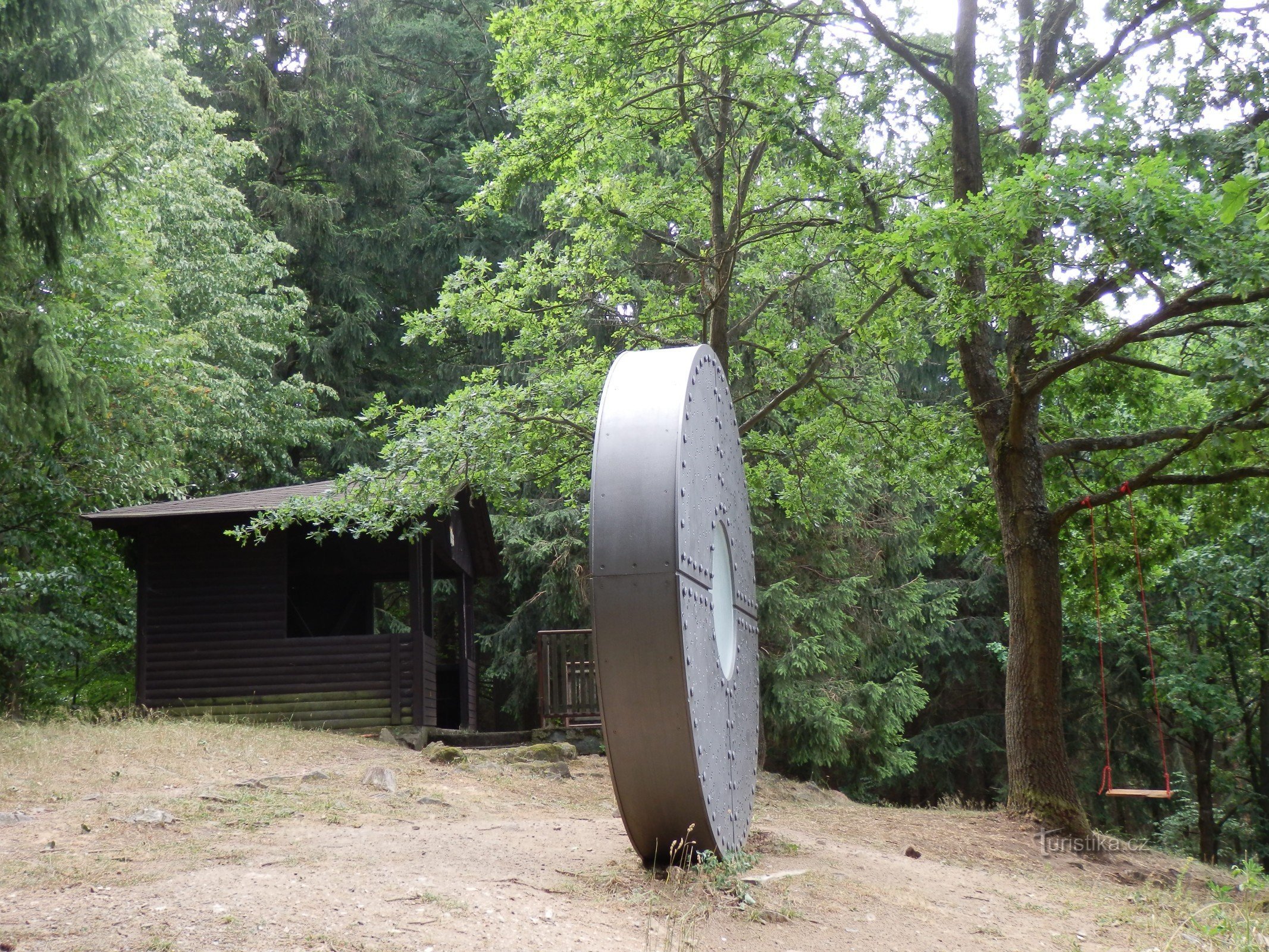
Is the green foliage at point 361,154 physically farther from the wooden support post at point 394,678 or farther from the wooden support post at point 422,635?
the wooden support post at point 394,678

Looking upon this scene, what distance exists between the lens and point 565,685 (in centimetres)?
1530

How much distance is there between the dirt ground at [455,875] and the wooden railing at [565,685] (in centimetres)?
475

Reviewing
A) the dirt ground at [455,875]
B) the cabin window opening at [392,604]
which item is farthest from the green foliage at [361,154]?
the dirt ground at [455,875]

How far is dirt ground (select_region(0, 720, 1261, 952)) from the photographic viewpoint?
4301 mm

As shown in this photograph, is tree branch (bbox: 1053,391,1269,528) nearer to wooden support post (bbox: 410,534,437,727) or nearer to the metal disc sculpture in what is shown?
the metal disc sculpture

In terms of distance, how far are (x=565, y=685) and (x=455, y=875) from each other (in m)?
10.0

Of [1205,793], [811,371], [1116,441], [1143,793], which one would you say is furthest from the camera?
[1205,793]

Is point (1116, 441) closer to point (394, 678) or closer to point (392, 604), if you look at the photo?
point (394, 678)

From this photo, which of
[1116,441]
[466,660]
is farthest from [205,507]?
[1116,441]

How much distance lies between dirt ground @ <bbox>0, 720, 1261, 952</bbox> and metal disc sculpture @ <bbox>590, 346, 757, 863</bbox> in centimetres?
42

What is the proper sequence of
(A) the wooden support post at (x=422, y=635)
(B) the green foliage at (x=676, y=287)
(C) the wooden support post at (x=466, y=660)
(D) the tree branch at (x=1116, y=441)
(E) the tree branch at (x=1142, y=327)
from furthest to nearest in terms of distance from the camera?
1. (C) the wooden support post at (x=466, y=660)
2. (A) the wooden support post at (x=422, y=635)
3. (B) the green foliage at (x=676, y=287)
4. (D) the tree branch at (x=1116, y=441)
5. (E) the tree branch at (x=1142, y=327)

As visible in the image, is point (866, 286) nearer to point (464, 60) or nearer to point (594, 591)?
point (594, 591)

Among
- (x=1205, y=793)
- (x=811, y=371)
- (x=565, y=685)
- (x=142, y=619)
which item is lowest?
(x=1205, y=793)

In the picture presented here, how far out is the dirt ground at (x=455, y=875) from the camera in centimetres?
430
